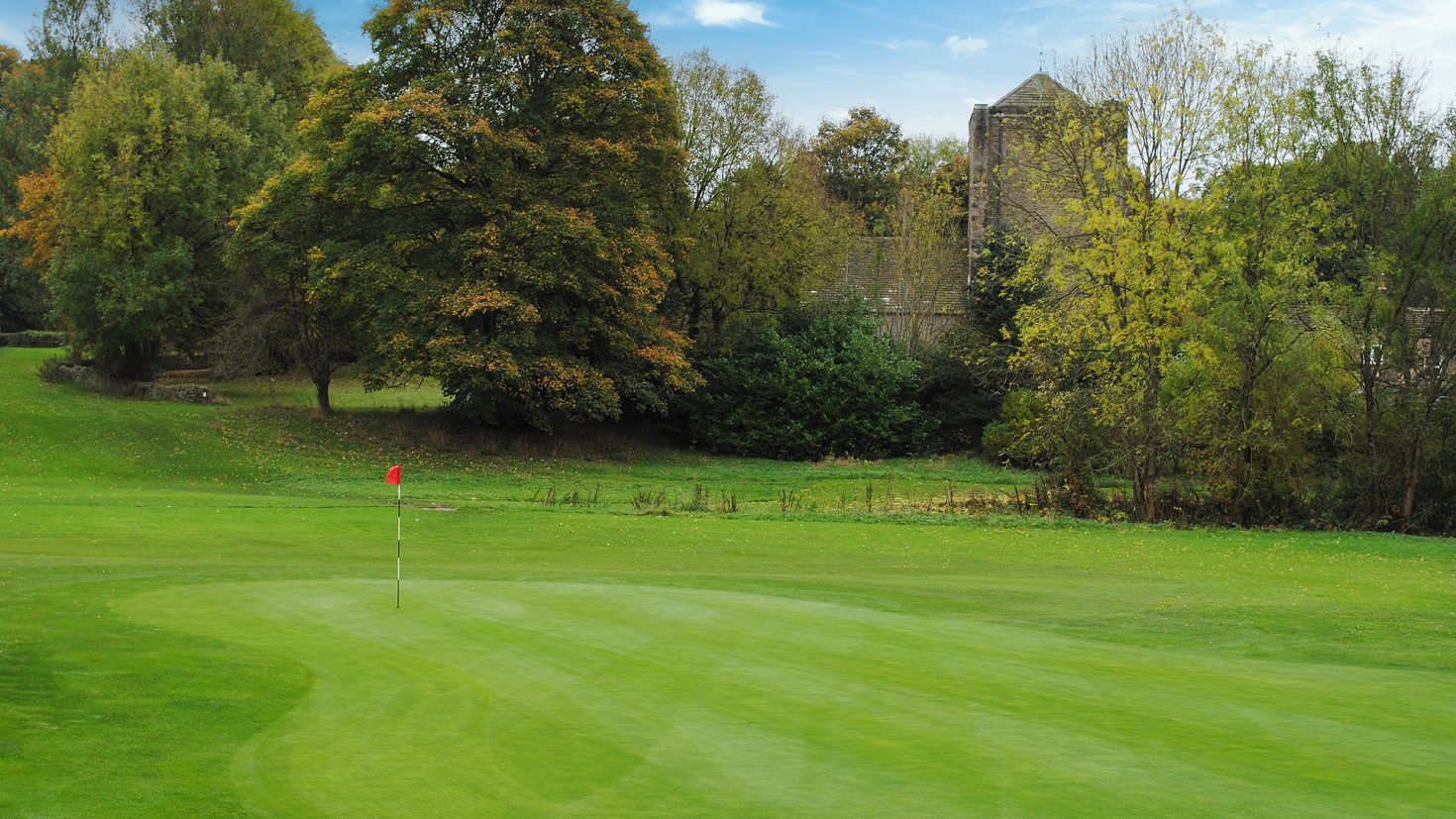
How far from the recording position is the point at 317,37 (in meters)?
66.8

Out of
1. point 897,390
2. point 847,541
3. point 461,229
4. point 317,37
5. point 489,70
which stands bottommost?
point 847,541

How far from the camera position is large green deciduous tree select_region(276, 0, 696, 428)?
41.1 meters

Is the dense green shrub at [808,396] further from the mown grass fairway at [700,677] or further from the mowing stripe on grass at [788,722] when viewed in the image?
the mowing stripe on grass at [788,722]

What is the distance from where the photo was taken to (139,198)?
48.1 meters

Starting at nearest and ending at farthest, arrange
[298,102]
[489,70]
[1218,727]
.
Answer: [1218,727] → [489,70] → [298,102]

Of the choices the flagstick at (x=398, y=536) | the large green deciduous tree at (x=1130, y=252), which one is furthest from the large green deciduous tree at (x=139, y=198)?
the large green deciduous tree at (x=1130, y=252)

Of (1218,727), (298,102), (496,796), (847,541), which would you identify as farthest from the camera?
(298,102)

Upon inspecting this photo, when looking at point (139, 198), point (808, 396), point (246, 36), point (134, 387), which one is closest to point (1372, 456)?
point (808, 396)

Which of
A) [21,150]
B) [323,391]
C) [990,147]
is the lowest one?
[323,391]

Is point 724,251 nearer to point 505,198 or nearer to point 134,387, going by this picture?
point 505,198

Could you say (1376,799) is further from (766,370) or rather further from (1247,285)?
(766,370)

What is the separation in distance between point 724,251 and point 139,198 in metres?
23.6

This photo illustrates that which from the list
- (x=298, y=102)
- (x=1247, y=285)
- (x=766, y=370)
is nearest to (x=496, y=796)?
(x=1247, y=285)

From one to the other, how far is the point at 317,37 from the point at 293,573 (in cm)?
5596
